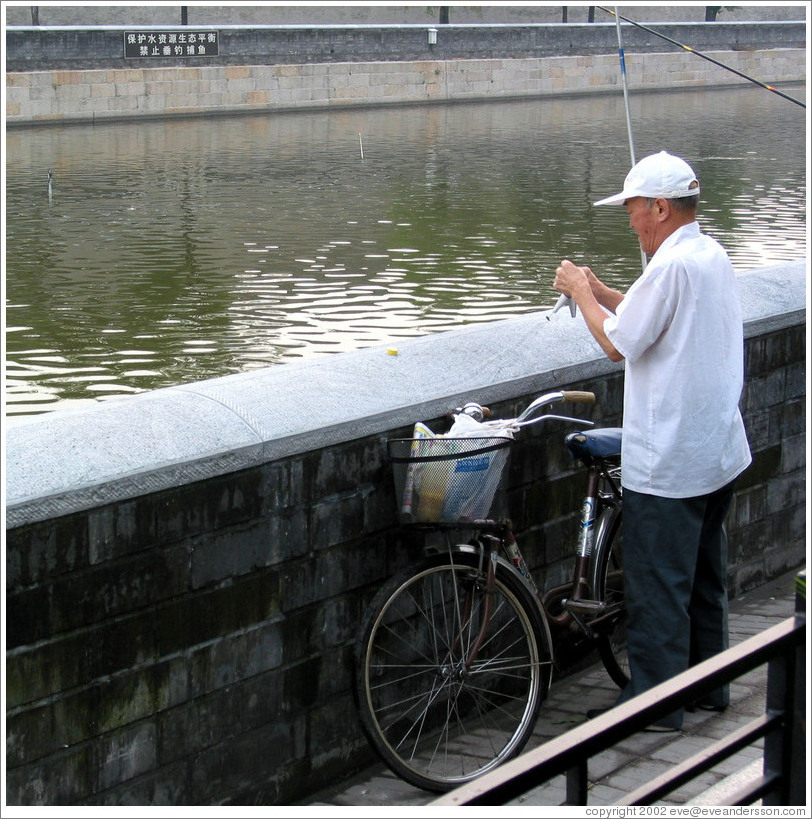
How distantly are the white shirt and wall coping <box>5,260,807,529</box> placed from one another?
1.56 ft

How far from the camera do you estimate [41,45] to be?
1129 inches

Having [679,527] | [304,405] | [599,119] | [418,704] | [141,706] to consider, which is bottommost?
[418,704]

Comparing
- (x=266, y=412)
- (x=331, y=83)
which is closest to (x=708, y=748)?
(x=266, y=412)

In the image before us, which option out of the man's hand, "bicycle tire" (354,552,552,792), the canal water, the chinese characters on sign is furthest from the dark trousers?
the chinese characters on sign

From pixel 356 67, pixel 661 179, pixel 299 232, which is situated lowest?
pixel 299 232

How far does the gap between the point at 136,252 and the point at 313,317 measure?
3.67 meters

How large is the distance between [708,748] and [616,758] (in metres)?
1.71

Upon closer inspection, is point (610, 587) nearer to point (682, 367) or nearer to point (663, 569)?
point (663, 569)

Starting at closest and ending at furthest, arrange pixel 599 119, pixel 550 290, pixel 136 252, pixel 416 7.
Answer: pixel 550 290 → pixel 136 252 → pixel 599 119 → pixel 416 7

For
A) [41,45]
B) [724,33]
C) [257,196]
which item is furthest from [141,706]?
[724,33]

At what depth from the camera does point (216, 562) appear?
324 cm

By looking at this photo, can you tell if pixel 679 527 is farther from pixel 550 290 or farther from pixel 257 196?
pixel 257 196

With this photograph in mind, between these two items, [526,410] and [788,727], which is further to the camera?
[526,410]

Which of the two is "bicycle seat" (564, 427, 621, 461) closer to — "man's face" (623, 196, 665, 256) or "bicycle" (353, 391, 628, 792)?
"bicycle" (353, 391, 628, 792)
